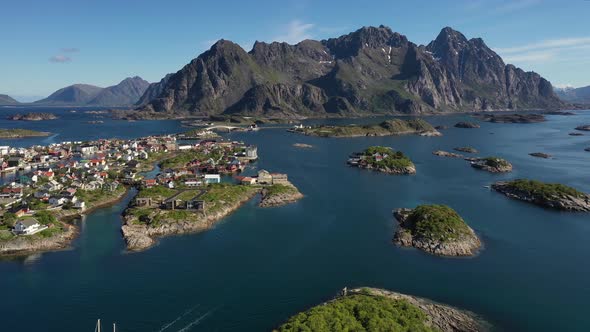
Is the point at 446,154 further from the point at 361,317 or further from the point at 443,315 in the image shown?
the point at 361,317

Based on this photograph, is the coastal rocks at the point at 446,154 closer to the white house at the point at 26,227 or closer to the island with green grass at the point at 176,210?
the island with green grass at the point at 176,210

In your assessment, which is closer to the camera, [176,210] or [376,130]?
[176,210]

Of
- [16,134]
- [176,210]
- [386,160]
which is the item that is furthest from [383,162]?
[16,134]

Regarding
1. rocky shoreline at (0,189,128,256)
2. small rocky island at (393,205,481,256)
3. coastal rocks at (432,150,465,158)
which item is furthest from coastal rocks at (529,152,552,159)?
rocky shoreline at (0,189,128,256)

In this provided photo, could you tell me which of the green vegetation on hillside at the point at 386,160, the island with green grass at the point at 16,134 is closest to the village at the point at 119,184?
the green vegetation on hillside at the point at 386,160

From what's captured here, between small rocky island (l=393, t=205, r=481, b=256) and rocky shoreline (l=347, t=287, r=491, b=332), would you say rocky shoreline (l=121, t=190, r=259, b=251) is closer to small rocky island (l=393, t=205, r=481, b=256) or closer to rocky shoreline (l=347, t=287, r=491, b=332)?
small rocky island (l=393, t=205, r=481, b=256)

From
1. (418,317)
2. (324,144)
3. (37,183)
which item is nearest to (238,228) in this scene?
(418,317)

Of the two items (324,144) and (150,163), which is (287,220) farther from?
(324,144)
